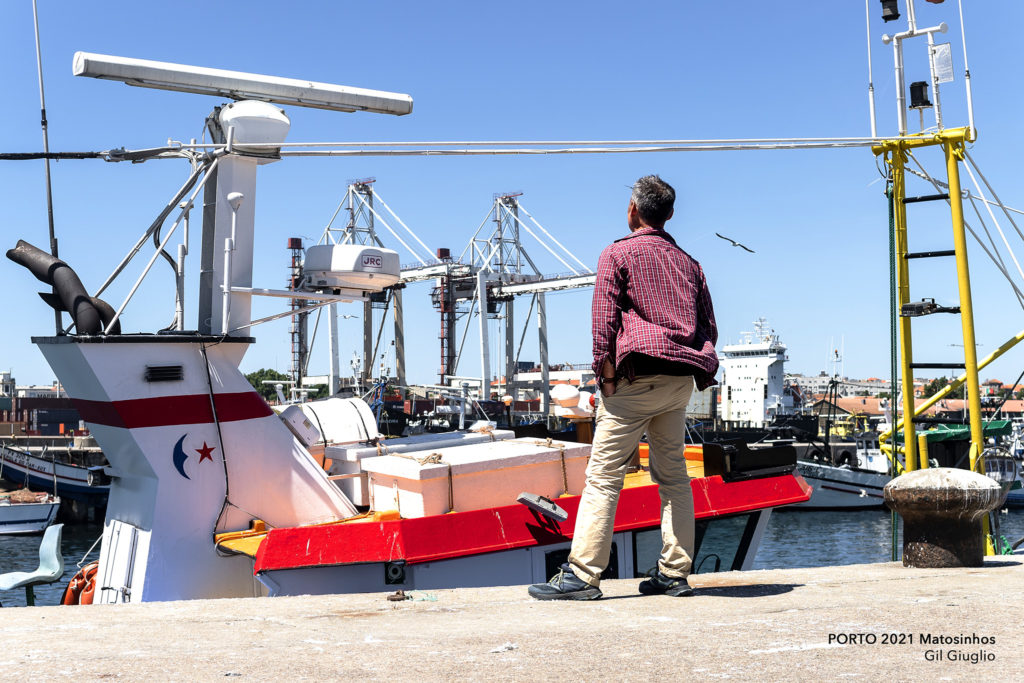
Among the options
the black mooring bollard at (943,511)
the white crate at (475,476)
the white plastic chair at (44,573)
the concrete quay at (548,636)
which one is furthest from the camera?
the white crate at (475,476)

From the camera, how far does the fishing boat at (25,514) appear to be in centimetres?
3052

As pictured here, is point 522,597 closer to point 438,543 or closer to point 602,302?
point 602,302

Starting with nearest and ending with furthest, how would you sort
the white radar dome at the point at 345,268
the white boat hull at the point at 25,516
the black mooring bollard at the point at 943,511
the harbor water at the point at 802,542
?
1. the black mooring bollard at the point at 943,511
2. the white radar dome at the point at 345,268
3. the harbor water at the point at 802,542
4. the white boat hull at the point at 25,516

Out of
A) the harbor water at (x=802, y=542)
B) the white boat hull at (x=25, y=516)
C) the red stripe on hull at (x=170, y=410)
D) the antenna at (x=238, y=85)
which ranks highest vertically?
the antenna at (x=238, y=85)

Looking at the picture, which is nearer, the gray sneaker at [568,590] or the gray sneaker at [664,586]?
the gray sneaker at [568,590]

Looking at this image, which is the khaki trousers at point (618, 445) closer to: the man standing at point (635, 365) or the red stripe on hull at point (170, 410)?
the man standing at point (635, 365)

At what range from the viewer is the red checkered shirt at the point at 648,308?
4.57 metres

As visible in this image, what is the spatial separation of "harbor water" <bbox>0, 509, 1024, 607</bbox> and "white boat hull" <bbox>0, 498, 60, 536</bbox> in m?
0.32

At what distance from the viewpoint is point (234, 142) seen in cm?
812

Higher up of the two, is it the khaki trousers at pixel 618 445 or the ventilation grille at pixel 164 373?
the ventilation grille at pixel 164 373

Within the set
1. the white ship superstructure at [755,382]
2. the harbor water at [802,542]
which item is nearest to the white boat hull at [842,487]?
the harbor water at [802,542]

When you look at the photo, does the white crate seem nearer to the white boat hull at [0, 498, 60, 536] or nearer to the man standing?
the man standing

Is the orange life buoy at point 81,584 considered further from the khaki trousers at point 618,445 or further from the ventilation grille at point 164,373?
the khaki trousers at point 618,445

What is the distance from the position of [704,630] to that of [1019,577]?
7.64 ft
